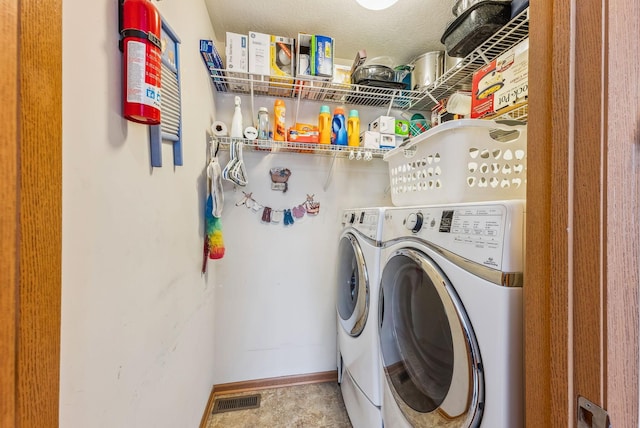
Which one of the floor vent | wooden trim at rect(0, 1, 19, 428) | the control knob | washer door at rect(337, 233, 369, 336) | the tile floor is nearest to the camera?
wooden trim at rect(0, 1, 19, 428)

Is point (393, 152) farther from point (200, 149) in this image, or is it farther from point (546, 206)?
point (200, 149)

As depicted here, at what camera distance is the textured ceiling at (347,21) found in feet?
4.72

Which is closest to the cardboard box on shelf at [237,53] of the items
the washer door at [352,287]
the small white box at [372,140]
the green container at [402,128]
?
the small white box at [372,140]

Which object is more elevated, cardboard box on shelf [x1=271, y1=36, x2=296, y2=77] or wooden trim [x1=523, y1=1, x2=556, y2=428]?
cardboard box on shelf [x1=271, y1=36, x2=296, y2=77]

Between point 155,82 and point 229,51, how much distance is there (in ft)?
3.37

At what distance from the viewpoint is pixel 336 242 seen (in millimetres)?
1991

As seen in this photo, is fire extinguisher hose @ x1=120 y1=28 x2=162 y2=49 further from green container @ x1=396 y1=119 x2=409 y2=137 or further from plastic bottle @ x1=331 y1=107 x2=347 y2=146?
green container @ x1=396 y1=119 x2=409 y2=137

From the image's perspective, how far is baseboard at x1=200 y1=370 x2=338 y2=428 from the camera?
1.80m

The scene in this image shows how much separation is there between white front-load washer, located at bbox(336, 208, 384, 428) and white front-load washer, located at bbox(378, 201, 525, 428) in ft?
0.35

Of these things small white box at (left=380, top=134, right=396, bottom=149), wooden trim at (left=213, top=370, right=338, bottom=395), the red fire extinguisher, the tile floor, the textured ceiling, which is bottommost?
the tile floor

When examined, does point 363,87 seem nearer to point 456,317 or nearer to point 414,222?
point 414,222

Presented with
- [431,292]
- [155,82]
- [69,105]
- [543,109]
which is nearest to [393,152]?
[431,292]

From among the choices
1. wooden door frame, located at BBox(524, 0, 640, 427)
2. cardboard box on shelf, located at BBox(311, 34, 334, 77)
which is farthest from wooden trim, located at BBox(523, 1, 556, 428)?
cardboard box on shelf, located at BBox(311, 34, 334, 77)

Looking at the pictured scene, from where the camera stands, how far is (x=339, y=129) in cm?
173
